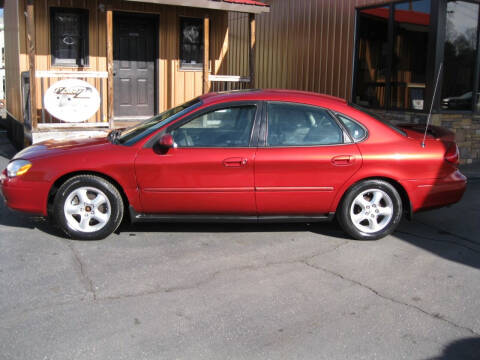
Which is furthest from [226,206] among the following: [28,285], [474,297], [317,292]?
[474,297]

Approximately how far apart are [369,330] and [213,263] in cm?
173

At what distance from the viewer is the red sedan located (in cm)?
560

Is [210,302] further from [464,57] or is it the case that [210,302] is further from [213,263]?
[464,57]

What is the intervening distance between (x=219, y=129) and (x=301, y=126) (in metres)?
0.86

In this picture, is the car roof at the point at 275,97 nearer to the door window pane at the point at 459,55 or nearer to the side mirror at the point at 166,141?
the side mirror at the point at 166,141

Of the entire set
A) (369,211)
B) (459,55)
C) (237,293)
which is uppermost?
(459,55)

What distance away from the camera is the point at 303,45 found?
13.5m

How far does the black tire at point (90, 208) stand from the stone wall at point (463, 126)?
6.37m

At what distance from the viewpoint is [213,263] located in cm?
509

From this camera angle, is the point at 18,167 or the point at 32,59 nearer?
the point at 18,167

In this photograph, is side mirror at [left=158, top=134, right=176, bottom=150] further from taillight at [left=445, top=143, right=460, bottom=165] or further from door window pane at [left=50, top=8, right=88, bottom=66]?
door window pane at [left=50, top=8, right=88, bottom=66]

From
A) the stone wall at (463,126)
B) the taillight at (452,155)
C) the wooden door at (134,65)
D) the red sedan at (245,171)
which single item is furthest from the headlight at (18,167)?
the stone wall at (463,126)

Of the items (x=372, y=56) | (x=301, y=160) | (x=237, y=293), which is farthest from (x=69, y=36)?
(x=237, y=293)

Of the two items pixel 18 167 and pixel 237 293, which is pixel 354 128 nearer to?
pixel 237 293
